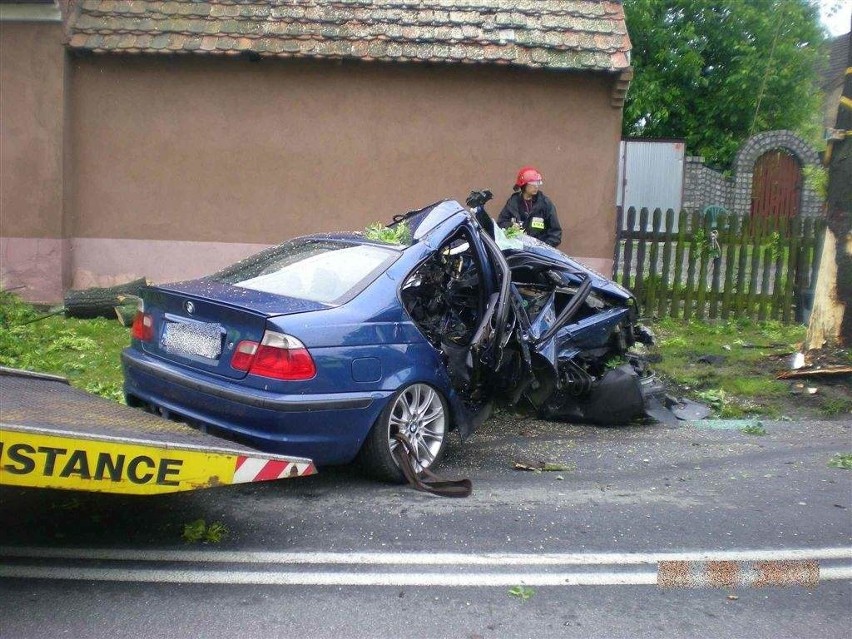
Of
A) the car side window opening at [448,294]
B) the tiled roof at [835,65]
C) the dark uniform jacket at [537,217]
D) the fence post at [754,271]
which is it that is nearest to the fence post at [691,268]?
the fence post at [754,271]

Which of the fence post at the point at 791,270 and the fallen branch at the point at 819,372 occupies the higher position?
the fence post at the point at 791,270

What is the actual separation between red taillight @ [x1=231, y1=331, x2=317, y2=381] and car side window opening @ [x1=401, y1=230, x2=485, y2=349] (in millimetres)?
1052

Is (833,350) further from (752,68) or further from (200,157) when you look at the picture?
(752,68)

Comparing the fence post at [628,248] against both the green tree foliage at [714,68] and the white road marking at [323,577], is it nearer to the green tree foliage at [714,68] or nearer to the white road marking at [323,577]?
the white road marking at [323,577]

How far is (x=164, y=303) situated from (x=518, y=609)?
9.00ft

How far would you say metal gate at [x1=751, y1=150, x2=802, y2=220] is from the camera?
82.4 feet

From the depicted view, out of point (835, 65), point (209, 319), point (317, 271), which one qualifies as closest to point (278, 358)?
point (209, 319)

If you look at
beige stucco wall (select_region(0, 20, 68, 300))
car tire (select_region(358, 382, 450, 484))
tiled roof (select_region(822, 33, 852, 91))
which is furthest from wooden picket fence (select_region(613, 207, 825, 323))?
tiled roof (select_region(822, 33, 852, 91))

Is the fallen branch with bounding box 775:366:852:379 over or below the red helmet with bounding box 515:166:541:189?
below

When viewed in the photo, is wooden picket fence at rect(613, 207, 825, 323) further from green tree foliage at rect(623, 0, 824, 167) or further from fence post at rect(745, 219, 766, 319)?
green tree foliage at rect(623, 0, 824, 167)

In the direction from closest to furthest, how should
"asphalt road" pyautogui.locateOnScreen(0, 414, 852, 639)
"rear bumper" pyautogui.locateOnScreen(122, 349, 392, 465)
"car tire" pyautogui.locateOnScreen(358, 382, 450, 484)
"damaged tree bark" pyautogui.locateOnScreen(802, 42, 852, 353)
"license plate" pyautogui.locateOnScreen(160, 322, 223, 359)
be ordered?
"asphalt road" pyautogui.locateOnScreen(0, 414, 852, 639) < "rear bumper" pyautogui.locateOnScreen(122, 349, 392, 465) < "license plate" pyautogui.locateOnScreen(160, 322, 223, 359) < "car tire" pyautogui.locateOnScreen(358, 382, 450, 484) < "damaged tree bark" pyautogui.locateOnScreen(802, 42, 852, 353)

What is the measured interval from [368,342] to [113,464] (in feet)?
5.88

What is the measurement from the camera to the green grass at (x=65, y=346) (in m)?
8.29

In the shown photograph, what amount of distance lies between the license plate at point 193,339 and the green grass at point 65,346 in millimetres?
2333
